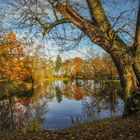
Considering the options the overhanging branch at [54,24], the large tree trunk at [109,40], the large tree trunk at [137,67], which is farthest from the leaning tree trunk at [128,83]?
the overhanging branch at [54,24]

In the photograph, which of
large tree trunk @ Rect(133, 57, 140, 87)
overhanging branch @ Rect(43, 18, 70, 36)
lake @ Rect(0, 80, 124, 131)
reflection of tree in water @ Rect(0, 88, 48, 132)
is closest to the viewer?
overhanging branch @ Rect(43, 18, 70, 36)

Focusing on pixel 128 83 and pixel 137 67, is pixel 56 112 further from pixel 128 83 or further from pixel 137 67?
pixel 137 67

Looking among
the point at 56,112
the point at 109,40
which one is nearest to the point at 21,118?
the point at 56,112

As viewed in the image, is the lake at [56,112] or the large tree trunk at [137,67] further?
the lake at [56,112]

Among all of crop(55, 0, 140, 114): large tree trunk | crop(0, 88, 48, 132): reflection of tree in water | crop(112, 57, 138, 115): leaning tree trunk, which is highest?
crop(55, 0, 140, 114): large tree trunk

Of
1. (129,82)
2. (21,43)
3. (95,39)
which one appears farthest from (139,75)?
(21,43)

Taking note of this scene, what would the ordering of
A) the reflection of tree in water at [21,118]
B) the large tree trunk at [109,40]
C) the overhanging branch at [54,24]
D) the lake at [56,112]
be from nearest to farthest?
1. the large tree trunk at [109,40]
2. the overhanging branch at [54,24]
3. the reflection of tree in water at [21,118]
4. the lake at [56,112]

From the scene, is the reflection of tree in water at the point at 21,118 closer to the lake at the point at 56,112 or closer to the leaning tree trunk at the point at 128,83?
the lake at the point at 56,112

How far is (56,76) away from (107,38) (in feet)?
329

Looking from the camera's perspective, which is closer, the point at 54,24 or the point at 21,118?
the point at 54,24

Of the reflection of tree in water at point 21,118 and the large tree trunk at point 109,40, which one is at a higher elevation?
the large tree trunk at point 109,40

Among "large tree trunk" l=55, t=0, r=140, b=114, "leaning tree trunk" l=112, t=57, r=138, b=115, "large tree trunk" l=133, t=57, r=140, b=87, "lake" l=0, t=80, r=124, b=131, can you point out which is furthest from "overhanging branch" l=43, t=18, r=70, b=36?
"lake" l=0, t=80, r=124, b=131

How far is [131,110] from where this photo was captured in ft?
39.9

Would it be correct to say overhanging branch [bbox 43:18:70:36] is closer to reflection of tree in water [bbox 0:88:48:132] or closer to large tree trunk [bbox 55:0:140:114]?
large tree trunk [bbox 55:0:140:114]
